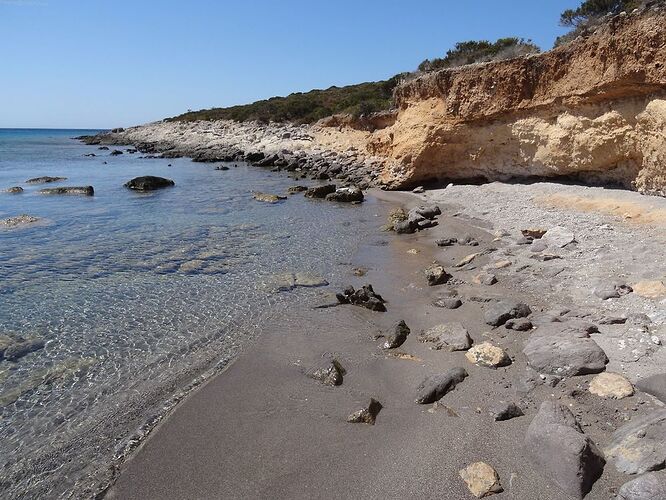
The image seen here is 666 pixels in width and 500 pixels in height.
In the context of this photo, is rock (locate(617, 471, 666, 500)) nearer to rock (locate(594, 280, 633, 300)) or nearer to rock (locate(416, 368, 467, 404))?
rock (locate(416, 368, 467, 404))

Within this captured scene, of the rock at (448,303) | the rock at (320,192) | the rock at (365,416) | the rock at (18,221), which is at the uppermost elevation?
the rock at (448,303)

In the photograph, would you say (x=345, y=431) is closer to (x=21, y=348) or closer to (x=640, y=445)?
(x=640, y=445)

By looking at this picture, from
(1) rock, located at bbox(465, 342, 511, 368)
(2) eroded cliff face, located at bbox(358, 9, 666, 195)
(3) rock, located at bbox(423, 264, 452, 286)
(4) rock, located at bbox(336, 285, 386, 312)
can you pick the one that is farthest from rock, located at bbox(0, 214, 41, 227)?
(1) rock, located at bbox(465, 342, 511, 368)

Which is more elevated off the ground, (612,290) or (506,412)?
(612,290)

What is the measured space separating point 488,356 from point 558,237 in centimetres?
586

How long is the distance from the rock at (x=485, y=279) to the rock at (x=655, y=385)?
4313mm

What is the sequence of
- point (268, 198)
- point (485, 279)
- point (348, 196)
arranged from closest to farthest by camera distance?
point (485, 279)
point (348, 196)
point (268, 198)

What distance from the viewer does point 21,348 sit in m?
7.41

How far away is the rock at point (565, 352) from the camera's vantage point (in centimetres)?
580

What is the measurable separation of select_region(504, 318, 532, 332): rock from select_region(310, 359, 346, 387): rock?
110 inches

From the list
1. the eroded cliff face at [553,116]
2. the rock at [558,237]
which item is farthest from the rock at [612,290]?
the eroded cliff face at [553,116]

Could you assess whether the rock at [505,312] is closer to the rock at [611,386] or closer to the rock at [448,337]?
the rock at [448,337]

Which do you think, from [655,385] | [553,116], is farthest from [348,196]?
[655,385]

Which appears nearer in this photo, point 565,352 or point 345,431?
point 345,431
